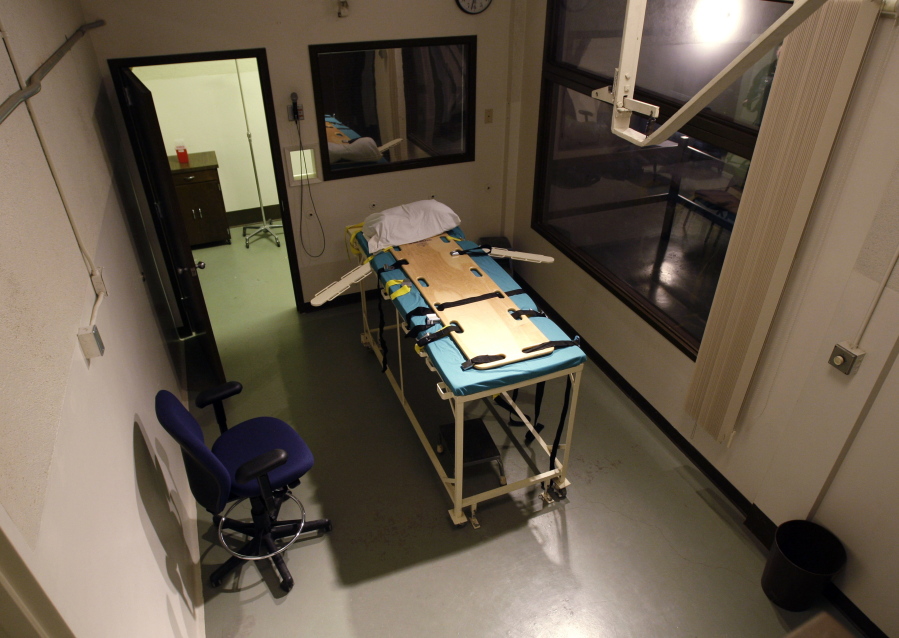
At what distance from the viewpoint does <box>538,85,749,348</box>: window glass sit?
3.35m

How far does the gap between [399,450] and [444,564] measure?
815 mm

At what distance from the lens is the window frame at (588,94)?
289 cm

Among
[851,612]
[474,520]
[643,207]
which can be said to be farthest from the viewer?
[643,207]

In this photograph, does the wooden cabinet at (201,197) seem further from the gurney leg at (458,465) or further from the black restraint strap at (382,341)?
the gurney leg at (458,465)

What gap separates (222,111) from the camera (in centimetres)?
586

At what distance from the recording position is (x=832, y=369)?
8.25 feet

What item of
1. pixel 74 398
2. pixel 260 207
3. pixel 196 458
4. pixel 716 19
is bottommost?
pixel 260 207

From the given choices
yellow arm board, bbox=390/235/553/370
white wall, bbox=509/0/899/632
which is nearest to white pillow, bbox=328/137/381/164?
yellow arm board, bbox=390/235/553/370

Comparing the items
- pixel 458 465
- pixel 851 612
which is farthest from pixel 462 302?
pixel 851 612

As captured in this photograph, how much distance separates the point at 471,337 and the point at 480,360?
0.74 ft

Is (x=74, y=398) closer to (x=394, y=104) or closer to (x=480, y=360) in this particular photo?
(x=480, y=360)

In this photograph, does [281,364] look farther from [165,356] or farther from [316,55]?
[316,55]

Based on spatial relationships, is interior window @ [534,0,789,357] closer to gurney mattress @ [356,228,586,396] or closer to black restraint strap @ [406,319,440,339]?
gurney mattress @ [356,228,586,396]

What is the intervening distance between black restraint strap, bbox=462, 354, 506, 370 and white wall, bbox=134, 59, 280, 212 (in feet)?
11.6
